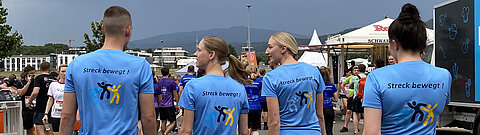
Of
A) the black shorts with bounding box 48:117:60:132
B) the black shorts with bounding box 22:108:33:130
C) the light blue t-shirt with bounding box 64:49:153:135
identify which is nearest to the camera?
the light blue t-shirt with bounding box 64:49:153:135

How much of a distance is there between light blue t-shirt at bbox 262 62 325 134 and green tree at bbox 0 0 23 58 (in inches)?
1314

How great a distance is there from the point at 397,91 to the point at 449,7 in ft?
25.4

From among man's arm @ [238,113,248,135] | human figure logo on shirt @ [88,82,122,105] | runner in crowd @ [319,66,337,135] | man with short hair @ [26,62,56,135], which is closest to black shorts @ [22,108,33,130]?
man with short hair @ [26,62,56,135]

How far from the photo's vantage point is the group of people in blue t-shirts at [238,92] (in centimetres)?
300

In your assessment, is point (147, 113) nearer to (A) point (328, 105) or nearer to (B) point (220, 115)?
(B) point (220, 115)

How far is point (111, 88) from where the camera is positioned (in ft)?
11.5

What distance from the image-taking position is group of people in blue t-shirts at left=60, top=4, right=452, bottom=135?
9.84ft

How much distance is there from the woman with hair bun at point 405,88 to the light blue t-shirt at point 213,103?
1477 millimetres

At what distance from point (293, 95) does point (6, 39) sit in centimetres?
3377

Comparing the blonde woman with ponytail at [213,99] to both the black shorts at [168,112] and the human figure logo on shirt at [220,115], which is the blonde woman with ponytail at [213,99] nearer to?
the human figure logo on shirt at [220,115]

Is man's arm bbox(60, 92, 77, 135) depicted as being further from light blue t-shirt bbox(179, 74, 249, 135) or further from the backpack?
the backpack

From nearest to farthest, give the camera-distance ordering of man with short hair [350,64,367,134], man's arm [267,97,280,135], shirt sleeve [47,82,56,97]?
man's arm [267,97,280,135], shirt sleeve [47,82,56,97], man with short hair [350,64,367,134]

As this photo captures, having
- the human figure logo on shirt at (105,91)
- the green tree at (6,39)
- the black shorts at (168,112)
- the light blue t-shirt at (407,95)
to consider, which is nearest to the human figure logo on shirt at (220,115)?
the human figure logo on shirt at (105,91)

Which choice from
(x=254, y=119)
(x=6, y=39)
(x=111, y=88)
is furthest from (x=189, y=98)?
(x=6, y=39)
